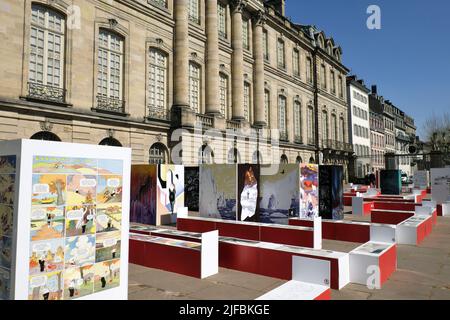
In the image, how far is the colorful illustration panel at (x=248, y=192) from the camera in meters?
14.0

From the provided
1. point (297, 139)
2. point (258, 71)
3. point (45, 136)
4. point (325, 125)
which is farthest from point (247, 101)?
point (45, 136)

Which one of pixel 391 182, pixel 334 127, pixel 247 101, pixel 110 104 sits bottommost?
pixel 391 182

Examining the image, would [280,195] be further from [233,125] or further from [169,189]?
[233,125]

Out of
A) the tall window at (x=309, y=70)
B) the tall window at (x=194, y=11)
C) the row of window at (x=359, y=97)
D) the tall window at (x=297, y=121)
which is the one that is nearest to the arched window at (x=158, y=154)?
the tall window at (x=194, y=11)

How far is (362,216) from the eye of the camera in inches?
714

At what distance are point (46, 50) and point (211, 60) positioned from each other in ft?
42.2

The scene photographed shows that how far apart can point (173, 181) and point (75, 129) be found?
5974mm

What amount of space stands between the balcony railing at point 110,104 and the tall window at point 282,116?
20.8 meters

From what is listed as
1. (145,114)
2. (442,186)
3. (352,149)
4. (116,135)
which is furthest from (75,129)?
(352,149)

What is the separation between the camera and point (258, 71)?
33625 millimetres

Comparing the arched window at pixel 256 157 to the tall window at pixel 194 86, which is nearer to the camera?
the tall window at pixel 194 86

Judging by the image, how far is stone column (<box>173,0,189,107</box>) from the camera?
24.0 m

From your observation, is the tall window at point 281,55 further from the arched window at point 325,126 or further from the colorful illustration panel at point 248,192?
the colorful illustration panel at point 248,192
